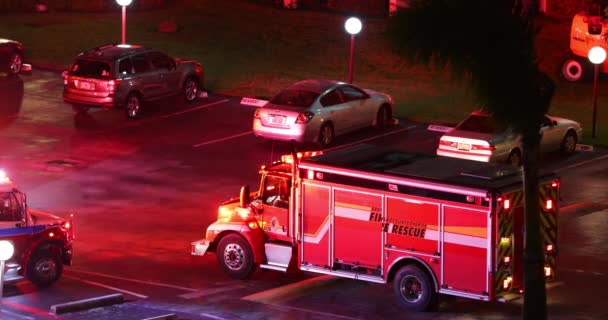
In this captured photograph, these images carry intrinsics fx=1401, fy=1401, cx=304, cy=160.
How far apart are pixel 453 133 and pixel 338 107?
3.88 metres

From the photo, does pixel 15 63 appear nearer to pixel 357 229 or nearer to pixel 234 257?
pixel 234 257

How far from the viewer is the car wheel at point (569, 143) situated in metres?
34.9

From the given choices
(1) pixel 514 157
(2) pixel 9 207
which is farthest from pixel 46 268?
(1) pixel 514 157

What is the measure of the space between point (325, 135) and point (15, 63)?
12.4m

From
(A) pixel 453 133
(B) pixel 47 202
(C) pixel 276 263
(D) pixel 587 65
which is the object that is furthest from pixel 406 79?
(C) pixel 276 263

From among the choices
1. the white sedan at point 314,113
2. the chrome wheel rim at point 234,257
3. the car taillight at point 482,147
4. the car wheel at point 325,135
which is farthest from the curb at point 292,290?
the car wheel at point 325,135

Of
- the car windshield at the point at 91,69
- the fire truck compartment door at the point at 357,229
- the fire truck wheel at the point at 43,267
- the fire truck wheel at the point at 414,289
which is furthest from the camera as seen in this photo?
the car windshield at the point at 91,69

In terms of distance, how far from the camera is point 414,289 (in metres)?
22.2

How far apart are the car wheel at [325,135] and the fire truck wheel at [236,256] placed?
11.1 meters

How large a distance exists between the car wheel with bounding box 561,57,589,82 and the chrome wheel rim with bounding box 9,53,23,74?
17.0m

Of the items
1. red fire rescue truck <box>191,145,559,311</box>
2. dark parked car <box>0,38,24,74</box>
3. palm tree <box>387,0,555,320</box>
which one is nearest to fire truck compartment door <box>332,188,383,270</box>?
red fire rescue truck <box>191,145,559,311</box>

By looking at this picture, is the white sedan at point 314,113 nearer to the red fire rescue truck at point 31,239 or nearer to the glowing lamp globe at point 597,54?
the glowing lamp globe at point 597,54

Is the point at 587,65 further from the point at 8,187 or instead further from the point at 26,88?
the point at 8,187

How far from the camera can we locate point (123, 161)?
33.7 metres
